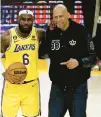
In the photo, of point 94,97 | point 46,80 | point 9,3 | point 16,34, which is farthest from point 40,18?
point 16,34

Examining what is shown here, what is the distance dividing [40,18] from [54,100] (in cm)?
727

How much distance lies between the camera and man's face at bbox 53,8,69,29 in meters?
3.81

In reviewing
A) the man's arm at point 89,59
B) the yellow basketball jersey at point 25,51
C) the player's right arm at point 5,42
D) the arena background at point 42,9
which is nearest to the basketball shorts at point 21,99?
the yellow basketball jersey at point 25,51

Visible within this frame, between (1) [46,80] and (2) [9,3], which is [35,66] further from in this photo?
(2) [9,3]

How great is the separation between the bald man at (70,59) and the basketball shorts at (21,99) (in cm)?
43

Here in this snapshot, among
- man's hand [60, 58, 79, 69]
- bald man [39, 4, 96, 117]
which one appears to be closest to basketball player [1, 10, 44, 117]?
bald man [39, 4, 96, 117]

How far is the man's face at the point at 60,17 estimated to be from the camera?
12.5ft

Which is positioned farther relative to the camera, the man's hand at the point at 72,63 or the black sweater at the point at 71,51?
the black sweater at the point at 71,51

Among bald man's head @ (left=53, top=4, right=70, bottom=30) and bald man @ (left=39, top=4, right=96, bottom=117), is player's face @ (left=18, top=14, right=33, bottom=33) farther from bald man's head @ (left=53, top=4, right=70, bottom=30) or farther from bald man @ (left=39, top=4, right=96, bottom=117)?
bald man's head @ (left=53, top=4, right=70, bottom=30)

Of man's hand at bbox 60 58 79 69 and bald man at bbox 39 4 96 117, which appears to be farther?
bald man at bbox 39 4 96 117

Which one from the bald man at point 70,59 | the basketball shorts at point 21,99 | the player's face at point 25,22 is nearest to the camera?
the bald man at point 70,59

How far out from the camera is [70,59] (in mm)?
3873

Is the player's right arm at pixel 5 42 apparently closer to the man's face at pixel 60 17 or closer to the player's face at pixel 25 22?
the player's face at pixel 25 22

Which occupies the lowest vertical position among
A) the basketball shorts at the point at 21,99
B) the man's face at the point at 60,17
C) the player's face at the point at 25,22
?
the basketball shorts at the point at 21,99
